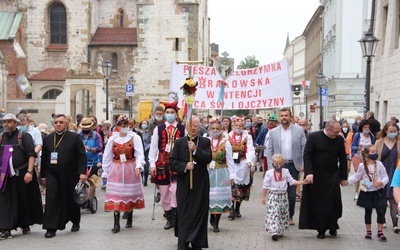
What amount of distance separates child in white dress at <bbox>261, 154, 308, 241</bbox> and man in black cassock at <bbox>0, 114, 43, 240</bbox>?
3.75m

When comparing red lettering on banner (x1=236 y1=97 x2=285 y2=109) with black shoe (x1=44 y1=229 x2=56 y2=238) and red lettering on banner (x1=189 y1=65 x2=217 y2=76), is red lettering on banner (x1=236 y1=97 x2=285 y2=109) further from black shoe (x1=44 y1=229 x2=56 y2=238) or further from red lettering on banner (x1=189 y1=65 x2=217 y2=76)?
black shoe (x1=44 y1=229 x2=56 y2=238)

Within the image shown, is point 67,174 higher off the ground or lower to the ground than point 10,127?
lower

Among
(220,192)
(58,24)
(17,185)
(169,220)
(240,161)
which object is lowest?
(169,220)

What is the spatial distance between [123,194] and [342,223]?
404 centimetres

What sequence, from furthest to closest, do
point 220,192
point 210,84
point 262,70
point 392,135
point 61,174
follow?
point 210,84, point 262,70, point 392,135, point 220,192, point 61,174

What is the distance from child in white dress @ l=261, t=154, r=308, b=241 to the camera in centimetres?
1118

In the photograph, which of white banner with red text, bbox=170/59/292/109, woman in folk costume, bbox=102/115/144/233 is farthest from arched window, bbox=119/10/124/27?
woman in folk costume, bbox=102/115/144/233

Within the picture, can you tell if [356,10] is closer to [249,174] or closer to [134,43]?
[134,43]

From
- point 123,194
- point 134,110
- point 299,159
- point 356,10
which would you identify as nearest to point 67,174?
point 123,194

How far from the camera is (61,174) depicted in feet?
38.4

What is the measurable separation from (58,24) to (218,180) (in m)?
45.9

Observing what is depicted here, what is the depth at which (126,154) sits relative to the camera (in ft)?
39.8

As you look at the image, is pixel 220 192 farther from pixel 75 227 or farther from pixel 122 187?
pixel 75 227

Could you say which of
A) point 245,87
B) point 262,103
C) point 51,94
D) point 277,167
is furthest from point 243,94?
point 51,94
